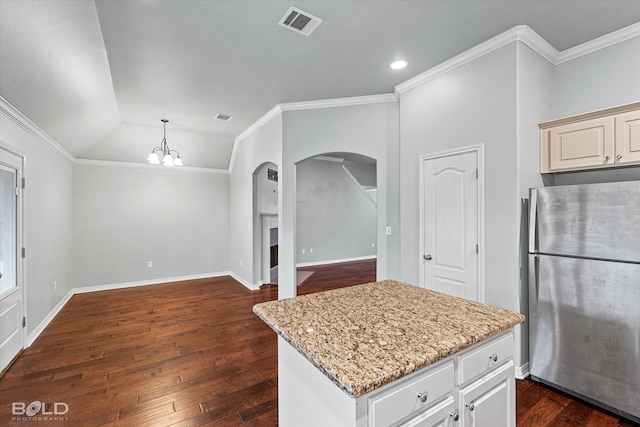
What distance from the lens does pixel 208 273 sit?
645cm

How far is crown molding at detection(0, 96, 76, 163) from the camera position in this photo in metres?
2.66

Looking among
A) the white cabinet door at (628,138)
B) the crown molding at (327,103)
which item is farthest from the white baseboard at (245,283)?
the white cabinet door at (628,138)

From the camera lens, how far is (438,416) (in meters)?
1.19

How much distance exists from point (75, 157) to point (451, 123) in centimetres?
604

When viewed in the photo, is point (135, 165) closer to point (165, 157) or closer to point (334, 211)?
point (165, 157)

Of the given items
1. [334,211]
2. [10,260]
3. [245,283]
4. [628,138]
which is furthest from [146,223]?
[628,138]

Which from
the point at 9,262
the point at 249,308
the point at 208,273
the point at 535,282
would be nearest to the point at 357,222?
the point at 208,273

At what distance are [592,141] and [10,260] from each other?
5.39 m

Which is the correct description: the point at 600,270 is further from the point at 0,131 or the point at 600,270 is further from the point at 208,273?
the point at 208,273

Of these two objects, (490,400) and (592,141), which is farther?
(592,141)

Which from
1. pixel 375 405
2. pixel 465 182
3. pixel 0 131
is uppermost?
pixel 0 131

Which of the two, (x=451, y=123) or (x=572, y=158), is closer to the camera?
(x=572, y=158)

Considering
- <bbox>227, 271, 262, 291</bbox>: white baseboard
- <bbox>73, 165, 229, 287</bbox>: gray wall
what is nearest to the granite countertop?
<bbox>227, 271, 262, 291</bbox>: white baseboard

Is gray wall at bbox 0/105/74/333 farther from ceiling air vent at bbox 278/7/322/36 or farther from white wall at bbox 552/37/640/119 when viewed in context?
white wall at bbox 552/37/640/119
